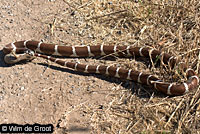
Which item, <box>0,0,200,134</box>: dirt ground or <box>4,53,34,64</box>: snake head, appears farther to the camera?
<box>4,53,34,64</box>: snake head

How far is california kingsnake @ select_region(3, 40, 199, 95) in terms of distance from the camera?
5.52 meters

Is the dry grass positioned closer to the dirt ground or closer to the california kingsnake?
the dirt ground

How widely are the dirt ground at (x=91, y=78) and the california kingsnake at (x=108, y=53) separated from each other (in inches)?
5.5

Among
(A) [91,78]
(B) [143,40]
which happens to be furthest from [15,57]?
(B) [143,40]

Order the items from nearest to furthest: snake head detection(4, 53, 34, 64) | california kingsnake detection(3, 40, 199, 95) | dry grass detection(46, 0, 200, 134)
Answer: dry grass detection(46, 0, 200, 134) → california kingsnake detection(3, 40, 199, 95) → snake head detection(4, 53, 34, 64)

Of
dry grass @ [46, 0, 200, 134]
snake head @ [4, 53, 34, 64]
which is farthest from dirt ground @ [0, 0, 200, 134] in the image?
snake head @ [4, 53, 34, 64]

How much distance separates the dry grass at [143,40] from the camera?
509cm

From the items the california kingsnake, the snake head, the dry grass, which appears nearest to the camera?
the dry grass

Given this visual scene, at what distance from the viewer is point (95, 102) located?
5.54m

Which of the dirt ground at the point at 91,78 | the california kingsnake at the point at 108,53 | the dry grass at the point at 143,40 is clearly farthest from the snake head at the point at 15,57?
the dry grass at the point at 143,40

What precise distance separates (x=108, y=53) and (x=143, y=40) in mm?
930

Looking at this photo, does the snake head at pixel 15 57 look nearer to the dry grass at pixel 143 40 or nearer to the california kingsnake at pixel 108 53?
the california kingsnake at pixel 108 53

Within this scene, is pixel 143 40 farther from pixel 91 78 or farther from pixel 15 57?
pixel 15 57

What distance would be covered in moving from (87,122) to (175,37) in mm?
2975
